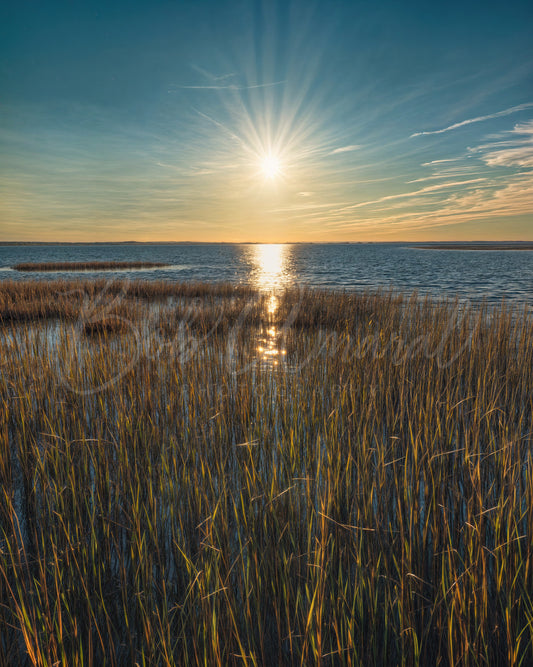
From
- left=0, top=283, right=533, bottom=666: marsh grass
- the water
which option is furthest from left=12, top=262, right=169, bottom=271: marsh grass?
left=0, top=283, right=533, bottom=666: marsh grass

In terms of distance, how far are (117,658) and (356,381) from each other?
3.31 metres

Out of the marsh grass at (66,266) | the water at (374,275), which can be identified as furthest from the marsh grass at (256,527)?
the marsh grass at (66,266)

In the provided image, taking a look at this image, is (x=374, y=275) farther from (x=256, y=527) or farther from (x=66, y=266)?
(x=256, y=527)

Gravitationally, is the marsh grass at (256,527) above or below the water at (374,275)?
below

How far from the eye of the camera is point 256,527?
7.09ft

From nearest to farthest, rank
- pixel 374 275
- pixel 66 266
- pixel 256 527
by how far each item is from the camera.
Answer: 1. pixel 256 527
2. pixel 374 275
3. pixel 66 266

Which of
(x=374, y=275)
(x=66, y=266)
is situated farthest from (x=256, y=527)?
(x=66, y=266)

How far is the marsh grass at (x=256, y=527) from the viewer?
1.51 metres

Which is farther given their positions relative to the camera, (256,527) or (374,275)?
(374,275)

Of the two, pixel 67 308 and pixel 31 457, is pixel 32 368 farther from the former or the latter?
pixel 67 308

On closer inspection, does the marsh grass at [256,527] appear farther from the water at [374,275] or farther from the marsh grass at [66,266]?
the marsh grass at [66,266]

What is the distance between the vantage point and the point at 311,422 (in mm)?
3322

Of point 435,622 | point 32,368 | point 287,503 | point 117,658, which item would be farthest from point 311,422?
point 32,368

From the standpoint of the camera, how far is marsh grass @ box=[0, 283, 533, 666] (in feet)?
4.94
